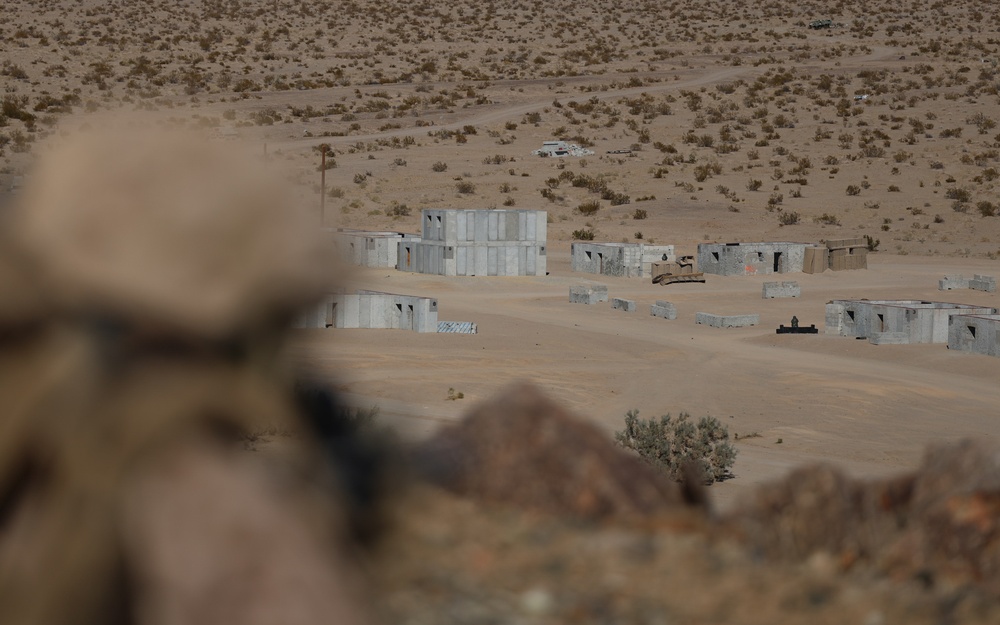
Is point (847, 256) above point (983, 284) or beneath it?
above

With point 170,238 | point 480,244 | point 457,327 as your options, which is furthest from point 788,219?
point 170,238

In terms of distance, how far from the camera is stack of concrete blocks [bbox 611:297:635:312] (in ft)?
98.3

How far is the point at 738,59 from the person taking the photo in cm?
7800

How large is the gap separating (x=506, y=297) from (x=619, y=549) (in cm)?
2819

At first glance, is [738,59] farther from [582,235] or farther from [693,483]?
[693,483]

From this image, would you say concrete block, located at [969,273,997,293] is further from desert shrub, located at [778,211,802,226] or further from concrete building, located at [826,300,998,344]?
desert shrub, located at [778,211,802,226]

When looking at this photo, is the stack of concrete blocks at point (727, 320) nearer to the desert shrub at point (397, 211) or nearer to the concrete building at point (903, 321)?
the concrete building at point (903, 321)

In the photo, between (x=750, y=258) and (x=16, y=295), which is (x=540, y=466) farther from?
(x=750, y=258)

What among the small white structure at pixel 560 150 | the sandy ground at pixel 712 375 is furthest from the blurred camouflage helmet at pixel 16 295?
the small white structure at pixel 560 150

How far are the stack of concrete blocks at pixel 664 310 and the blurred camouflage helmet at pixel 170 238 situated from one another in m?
26.9

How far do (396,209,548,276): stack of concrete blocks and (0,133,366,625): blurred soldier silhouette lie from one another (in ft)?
104

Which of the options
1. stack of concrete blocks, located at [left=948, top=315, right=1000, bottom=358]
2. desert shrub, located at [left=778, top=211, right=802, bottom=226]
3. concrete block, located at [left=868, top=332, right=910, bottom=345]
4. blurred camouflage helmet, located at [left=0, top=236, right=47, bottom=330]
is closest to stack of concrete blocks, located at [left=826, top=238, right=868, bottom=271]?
desert shrub, located at [left=778, top=211, right=802, bottom=226]

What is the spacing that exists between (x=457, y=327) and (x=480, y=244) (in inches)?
343

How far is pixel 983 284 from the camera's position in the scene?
33.7 metres
